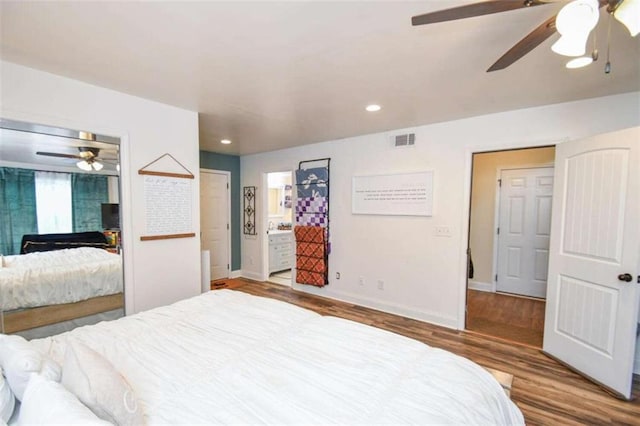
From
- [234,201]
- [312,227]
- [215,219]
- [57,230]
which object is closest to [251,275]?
[215,219]

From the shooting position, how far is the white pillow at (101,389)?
0.97 metres

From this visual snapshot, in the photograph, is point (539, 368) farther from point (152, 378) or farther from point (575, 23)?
point (152, 378)

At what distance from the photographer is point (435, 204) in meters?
3.40

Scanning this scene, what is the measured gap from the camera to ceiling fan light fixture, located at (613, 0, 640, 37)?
100cm

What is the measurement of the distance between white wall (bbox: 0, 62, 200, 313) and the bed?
0.16m

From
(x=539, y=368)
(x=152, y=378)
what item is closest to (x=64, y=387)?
(x=152, y=378)

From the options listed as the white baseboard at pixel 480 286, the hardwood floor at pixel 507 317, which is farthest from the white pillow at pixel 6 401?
the white baseboard at pixel 480 286

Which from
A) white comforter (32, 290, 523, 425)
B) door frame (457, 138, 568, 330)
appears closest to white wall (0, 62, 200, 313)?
white comforter (32, 290, 523, 425)

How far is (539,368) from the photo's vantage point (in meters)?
2.50

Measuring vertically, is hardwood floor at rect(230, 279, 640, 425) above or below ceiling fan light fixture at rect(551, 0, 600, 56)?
below

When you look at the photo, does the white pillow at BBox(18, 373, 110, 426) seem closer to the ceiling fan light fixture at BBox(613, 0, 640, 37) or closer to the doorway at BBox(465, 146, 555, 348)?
the ceiling fan light fixture at BBox(613, 0, 640, 37)

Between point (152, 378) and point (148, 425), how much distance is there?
0.29 metres

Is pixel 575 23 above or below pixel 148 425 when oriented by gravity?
above

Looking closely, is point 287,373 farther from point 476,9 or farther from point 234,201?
point 234,201
